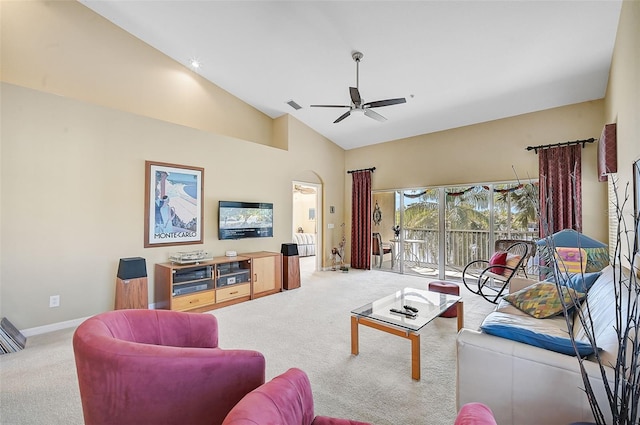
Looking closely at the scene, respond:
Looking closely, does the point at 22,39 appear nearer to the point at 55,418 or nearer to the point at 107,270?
the point at 107,270

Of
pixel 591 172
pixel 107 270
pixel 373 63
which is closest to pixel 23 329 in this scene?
pixel 107 270

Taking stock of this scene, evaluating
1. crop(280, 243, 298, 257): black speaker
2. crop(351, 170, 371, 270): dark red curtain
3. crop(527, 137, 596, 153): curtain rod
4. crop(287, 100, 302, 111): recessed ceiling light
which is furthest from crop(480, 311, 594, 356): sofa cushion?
crop(351, 170, 371, 270): dark red curtain

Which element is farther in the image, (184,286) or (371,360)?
(184,286)

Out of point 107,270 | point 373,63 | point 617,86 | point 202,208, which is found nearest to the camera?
point 617,86

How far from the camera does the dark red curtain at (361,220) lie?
6.81 metres

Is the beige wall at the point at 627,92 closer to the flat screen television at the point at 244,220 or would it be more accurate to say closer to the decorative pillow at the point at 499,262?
the decorative pillow at the point at 499,262

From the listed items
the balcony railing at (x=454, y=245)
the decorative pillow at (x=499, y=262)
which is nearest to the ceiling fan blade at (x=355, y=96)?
the decorative pillow at (x=499, y=262)

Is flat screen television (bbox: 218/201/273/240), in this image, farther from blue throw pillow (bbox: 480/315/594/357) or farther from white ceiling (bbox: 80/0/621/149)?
blue throw pillow (bbox: 480/315/594/357)

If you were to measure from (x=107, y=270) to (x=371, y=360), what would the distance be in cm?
346

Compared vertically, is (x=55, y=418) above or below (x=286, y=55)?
below

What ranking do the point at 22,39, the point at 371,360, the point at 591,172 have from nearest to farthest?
the point at 371,360 → the point at 22,39 → the point at 591,172

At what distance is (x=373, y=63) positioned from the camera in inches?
157

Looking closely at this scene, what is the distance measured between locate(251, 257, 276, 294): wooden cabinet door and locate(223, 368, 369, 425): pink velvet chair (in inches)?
139

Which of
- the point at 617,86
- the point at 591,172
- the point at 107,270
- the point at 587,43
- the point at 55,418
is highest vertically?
the point at 587,43
